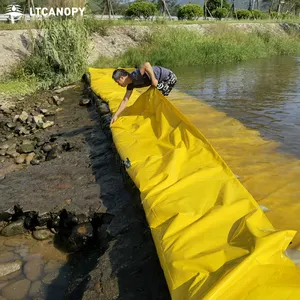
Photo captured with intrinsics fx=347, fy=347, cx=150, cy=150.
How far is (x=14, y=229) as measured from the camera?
11.6ft

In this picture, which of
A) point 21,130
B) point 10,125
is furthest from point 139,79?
point 10,125

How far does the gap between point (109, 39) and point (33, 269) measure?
13.6 meters

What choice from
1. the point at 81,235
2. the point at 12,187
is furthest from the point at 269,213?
the point at 12,187

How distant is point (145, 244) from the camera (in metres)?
2.74

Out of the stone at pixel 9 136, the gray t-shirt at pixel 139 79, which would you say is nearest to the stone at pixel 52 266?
the gray t-shirt at pixel 139 79

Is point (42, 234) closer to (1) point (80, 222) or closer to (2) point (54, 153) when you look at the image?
(1) point (80, 222)

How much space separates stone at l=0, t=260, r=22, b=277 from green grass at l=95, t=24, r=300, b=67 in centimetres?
1109

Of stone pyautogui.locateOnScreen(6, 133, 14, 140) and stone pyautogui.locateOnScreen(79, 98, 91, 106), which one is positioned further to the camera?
stone pyautogui.locateOnScreen(79, 98, 91, 106)

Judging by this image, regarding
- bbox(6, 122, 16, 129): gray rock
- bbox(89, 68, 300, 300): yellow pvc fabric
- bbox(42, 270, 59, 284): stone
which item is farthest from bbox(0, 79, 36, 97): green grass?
bbox(42, 270, 59, 284): stone

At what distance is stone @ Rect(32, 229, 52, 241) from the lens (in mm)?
3472

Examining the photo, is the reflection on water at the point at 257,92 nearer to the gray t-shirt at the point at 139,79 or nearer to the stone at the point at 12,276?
the gray t-shirt at the point at 139,79

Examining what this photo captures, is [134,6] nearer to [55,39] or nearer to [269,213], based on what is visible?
[55,39]

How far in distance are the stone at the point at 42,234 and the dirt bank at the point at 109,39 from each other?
9192 millimetres

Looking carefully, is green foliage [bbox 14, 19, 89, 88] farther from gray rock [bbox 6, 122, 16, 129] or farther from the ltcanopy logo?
gray rock [bbox 6, 122, 16, 129]
